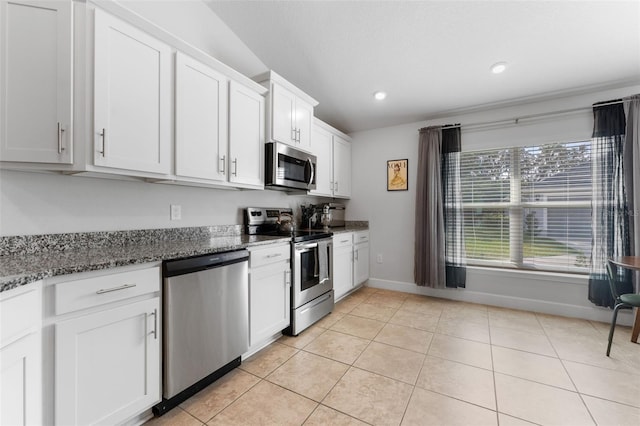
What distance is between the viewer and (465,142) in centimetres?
343

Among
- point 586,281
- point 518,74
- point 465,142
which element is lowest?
point 586,281

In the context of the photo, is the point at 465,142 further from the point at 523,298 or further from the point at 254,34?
the point at 254,34

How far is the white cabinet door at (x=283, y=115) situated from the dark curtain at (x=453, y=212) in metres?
2.07

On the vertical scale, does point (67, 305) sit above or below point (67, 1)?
below

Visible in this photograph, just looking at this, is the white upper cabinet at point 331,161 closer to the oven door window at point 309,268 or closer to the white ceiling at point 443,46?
the white ceiling at point 443,46

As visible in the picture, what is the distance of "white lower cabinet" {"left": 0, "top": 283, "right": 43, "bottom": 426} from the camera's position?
916 millimetres

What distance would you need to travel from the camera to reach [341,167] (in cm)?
396

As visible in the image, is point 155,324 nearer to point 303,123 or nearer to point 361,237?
point 303,123

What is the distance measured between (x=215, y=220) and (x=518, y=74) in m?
3.31

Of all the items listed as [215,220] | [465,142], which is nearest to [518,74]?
[465,142]

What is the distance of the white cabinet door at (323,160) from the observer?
3.38 meters

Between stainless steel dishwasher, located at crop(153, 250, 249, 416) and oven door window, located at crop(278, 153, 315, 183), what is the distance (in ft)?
3.28

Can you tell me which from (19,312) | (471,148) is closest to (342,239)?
(471,148)

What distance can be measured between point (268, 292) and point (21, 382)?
1392 mm
